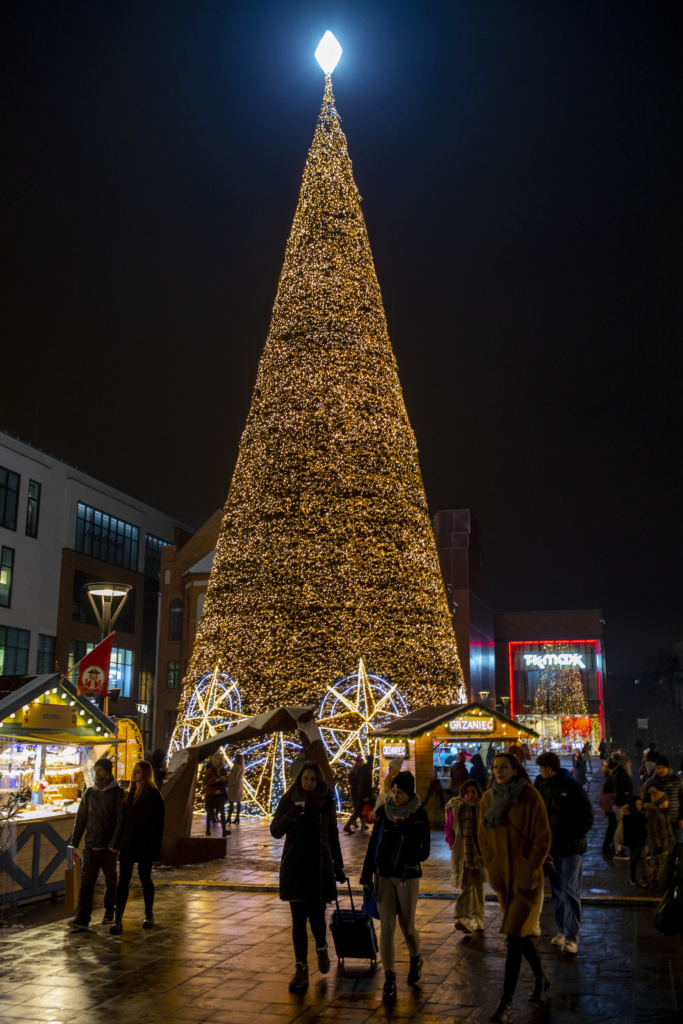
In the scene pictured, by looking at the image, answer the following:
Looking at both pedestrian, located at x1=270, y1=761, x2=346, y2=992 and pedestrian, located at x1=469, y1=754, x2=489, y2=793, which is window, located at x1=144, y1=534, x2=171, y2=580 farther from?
pedestrian, located at x1=270, y1=761, x2=346, y2=992

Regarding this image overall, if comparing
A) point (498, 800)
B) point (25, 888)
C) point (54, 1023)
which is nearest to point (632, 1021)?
point (498, 800)

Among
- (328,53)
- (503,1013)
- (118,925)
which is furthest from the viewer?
(328,53)

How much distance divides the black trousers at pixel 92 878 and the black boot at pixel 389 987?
3380 mm

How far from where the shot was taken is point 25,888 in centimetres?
931

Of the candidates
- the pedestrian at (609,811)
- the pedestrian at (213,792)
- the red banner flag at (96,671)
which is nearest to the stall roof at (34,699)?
the red banner flag at (96,671)

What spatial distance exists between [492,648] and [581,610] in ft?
39.1

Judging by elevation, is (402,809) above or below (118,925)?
above

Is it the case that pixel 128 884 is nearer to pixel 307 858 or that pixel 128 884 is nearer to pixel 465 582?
pixel 307 858

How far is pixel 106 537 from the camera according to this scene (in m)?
45.7

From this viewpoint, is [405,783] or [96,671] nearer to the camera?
[405,783]

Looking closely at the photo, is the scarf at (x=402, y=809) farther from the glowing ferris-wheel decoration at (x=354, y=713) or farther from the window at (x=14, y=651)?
the window at (x=14, y=651)

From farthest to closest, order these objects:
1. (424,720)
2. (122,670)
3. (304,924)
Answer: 1. (122,670)
2. (424,720)
3. (304,924)

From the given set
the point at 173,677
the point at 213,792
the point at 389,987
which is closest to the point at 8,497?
the point at 173,677

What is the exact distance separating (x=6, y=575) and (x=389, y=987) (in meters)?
33.0
